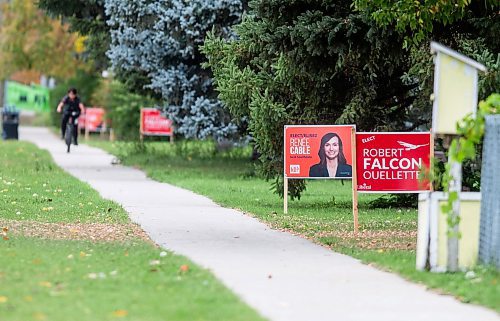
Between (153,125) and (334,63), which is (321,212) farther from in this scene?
(153,125)

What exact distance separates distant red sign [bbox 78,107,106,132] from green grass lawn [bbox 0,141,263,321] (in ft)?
99.4

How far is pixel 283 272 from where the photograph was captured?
35.3 feet

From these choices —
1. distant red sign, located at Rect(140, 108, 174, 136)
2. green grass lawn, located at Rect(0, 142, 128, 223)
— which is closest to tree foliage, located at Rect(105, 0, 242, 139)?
green grass lawn, located at Rect(0, 142, 128, 223)

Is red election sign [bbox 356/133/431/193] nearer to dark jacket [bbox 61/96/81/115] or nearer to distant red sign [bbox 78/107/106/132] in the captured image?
dark jacket [bbox 61/96/81/115]

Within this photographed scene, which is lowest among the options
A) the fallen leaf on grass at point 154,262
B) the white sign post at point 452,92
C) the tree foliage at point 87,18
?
the fallen leaf on grass at point 154,262

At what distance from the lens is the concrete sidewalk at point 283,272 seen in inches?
349

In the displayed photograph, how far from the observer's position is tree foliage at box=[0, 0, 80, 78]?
4706 centimetres

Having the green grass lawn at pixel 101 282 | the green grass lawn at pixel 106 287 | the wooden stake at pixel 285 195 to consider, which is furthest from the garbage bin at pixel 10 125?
the green grass lawn at pixel 106 287

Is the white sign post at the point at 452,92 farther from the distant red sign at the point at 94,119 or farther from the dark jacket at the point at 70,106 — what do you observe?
the distant red sign at the point at 94,119

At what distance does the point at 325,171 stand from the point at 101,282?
708 centimetres

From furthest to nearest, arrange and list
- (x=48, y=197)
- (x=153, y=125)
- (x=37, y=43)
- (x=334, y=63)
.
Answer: (x=37, y=43) → (x=153, y=125) → (x=48, y=197) → (x=334, y=63)

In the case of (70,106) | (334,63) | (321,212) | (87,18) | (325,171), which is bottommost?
(321,212)

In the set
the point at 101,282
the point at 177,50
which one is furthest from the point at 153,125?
the point at 101,282

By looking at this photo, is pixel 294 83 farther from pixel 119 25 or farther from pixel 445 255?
pixel 119 25
